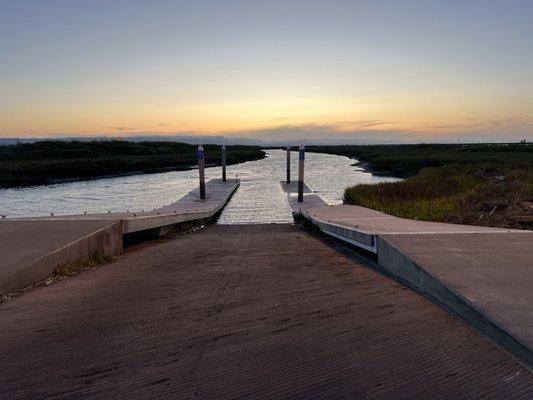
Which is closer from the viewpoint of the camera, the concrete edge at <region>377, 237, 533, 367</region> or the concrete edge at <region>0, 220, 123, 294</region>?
the concrete edge at <region>377, 237, 533, 367</region>

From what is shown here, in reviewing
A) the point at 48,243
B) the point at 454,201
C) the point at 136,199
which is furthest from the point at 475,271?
the point at 136,199

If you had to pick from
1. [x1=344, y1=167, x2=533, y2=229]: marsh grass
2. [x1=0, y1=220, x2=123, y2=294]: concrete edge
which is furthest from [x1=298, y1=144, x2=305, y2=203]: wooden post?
[x1=0, y1=220, x2=123, y2=294]: concrete edge

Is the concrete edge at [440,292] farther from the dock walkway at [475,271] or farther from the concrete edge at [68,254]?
the concrete edge at [68,254]

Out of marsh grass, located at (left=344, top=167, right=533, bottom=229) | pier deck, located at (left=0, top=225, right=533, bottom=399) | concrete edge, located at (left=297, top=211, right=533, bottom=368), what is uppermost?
concrete edge, located at (left=297, top=211, right=533, bottom=368)

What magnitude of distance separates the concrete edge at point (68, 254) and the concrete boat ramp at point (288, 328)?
171 millimetres

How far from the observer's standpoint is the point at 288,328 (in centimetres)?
398

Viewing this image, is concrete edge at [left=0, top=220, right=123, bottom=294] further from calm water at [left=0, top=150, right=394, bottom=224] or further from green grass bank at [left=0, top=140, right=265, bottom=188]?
green grass bank at [left=0, top=140, right=265, bottom=188]

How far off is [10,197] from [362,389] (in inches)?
1255

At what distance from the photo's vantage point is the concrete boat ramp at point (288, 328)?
10.1ft

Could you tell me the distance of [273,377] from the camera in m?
3.17

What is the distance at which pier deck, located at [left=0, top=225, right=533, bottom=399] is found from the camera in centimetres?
305

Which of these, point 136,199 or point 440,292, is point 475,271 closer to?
point 440,292

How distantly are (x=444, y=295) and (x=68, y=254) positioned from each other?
4.66 meters

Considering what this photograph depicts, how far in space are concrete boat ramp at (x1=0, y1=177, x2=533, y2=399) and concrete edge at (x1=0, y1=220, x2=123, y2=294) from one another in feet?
0.56
